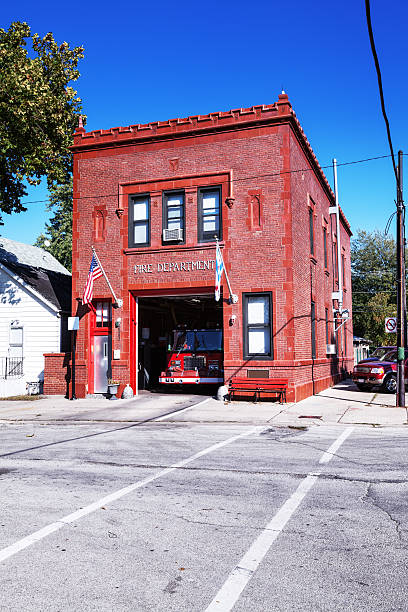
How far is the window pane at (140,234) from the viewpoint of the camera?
877 inches

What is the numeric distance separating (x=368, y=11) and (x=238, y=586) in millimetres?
9330

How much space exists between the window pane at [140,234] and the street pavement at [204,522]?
10893mm

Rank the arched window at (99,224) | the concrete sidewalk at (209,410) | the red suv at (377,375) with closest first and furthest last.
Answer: the concrete sidewalk at (209,410) → the arched window at (99,224) → the red suv at (377,375)

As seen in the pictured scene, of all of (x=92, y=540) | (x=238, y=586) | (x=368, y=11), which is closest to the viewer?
(x=238, y=586)

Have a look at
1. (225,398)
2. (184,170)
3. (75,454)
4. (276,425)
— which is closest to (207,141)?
Answer: (184,170)

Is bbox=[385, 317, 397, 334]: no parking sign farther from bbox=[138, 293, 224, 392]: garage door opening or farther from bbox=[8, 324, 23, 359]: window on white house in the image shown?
bbox=[8, 324, 23, 359]: window on white house

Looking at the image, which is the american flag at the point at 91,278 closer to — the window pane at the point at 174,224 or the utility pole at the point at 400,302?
the window pane at the point at 174,224

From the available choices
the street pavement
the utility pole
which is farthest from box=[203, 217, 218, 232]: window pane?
the street pavement

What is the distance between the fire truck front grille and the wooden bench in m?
2.50

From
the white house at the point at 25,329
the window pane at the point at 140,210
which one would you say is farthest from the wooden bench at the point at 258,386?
the white house at the point at 25,329

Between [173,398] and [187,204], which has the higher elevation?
[187,204]

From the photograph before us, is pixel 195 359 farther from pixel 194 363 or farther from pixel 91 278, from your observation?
Answer: pixel 91 278

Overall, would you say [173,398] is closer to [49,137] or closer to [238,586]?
[49,137]

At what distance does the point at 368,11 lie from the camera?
9602 millimetres
